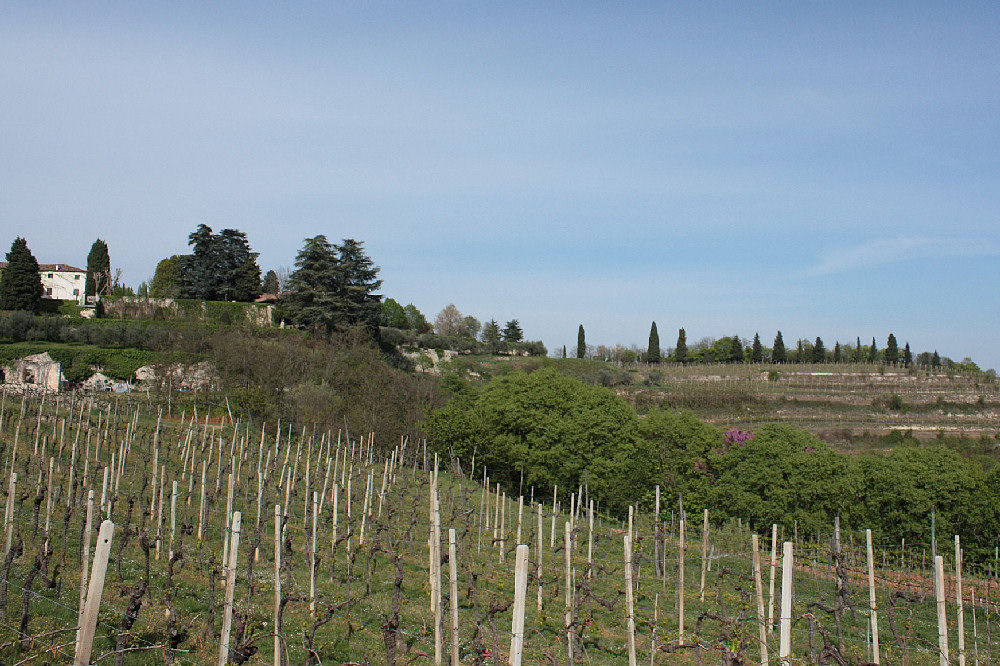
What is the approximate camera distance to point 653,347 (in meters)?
80.2

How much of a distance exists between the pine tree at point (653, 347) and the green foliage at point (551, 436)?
49.0m

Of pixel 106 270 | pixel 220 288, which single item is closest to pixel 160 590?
pixel 220 288

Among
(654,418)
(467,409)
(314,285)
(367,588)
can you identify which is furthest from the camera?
(314,285)

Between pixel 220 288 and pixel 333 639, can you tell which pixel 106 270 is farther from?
pixel 333 639

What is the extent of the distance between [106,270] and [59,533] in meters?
54.0

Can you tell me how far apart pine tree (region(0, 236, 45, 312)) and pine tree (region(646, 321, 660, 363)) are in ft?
188

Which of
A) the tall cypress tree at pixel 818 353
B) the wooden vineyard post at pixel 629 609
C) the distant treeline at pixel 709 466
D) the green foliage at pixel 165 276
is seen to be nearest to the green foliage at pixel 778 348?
the tall cypress tree at pixel 818 353

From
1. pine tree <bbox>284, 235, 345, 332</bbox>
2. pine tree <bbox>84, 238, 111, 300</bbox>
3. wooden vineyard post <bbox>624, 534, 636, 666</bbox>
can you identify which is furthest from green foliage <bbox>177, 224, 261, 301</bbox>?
wooden vineyard post <bbox>624, 534, 636, 666</bbox>

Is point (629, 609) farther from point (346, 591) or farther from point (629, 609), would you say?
point (346, 591)

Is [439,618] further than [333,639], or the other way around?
[333,639]

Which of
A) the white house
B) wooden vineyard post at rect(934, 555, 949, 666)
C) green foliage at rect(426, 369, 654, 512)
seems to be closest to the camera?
wooden vineyard post at rect(934, 555, 949, 666)

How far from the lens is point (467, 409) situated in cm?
3444

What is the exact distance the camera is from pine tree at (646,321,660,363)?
262ft

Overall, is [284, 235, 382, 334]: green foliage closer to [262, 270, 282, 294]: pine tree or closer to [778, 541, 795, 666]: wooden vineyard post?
[262, 270, 282, 294]: pine tree
